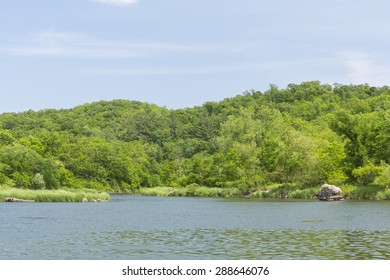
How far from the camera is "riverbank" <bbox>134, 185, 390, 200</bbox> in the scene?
8544cm

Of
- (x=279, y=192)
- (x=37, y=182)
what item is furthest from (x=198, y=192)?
(x=37, y=182)

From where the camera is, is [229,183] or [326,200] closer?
[326,200]

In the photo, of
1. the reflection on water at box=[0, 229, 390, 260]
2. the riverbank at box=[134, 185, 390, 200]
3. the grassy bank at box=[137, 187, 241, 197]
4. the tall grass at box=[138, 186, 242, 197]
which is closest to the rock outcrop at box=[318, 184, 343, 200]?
the riverbank at box=[134, 185, 390, 200]

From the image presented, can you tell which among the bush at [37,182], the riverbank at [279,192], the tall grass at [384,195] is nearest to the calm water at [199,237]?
the tall grass at [384,195]

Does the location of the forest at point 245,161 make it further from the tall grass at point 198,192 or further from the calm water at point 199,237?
the calm water at point 199,237

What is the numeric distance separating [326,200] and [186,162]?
3498 inches

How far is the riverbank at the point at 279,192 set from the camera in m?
85.4

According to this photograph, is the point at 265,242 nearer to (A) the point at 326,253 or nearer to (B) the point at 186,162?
(A) the point at 326,253

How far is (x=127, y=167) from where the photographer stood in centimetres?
15738

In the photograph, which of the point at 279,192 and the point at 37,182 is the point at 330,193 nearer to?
the point at 279,192

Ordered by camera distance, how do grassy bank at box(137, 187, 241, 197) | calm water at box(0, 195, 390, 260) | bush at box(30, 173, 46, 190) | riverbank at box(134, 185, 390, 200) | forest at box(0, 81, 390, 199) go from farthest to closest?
grassy bank at box(137, 187, 241, 197)
bush at box(30, 173, 46, 190)
forest at box(0, 81, 390, 199)
riverbank at box(134, 185, 390, 200)
calm water at box(0, 195, 390, 260)

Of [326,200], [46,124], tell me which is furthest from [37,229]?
[46,124]

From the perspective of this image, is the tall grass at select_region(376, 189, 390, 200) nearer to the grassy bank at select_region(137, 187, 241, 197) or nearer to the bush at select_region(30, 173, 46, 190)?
the grassy bank at select_region(137, 187, 241, 197)

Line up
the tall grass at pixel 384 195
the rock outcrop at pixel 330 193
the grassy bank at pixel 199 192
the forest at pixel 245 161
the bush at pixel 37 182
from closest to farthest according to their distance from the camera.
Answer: the tall grass at pixel 384 195, the rock outcrop at pixel 330 193, the forest at pixel 245 161, the bush at pixel 37 182, the grassy bank at pixel 199 192
